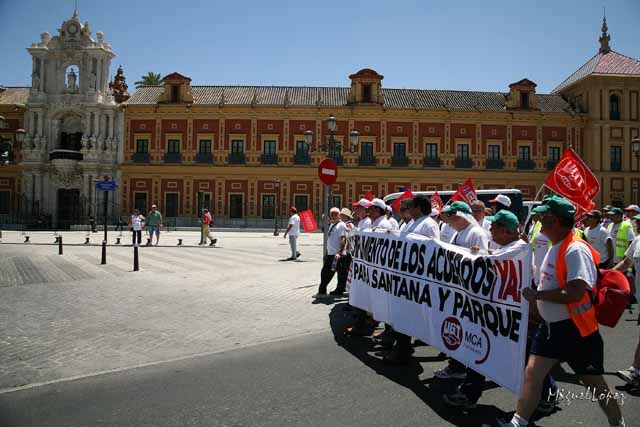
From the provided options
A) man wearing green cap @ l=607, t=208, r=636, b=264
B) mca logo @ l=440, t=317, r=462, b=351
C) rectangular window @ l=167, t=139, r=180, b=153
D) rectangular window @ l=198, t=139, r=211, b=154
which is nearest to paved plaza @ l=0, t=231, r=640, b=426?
mca logo @ l=440, t=317, r=462, b=351

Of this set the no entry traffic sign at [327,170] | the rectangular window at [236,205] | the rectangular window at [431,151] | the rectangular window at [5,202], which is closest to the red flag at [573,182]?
the no entry traffic sign at [327,170]

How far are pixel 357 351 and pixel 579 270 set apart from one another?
3355mm

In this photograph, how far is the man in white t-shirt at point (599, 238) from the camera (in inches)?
347

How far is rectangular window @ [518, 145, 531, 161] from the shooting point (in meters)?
40.4

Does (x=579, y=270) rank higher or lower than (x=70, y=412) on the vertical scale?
higher

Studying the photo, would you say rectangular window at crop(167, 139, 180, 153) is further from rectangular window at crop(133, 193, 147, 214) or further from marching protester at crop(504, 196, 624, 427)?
marching protester at crop(504, 196, 624, 427)

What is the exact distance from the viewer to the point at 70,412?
420 centimetres

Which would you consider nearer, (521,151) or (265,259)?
(265,259)

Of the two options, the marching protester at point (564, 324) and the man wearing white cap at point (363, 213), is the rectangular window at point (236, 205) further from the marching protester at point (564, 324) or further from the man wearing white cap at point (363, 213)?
the marching protester at point (564, 324)

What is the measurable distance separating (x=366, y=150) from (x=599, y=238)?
31484 mm

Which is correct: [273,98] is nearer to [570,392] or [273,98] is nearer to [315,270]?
[315,270]

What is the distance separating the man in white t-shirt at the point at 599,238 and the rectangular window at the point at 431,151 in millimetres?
31201

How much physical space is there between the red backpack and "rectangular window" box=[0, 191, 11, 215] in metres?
48.1

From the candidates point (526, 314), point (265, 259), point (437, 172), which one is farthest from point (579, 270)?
point (437, 172)
